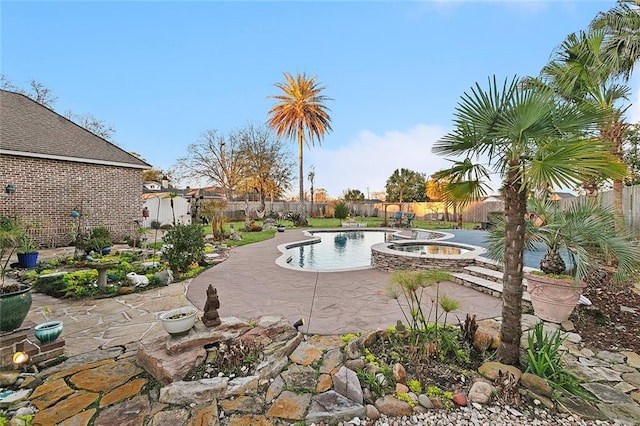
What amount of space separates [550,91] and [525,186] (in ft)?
2.90

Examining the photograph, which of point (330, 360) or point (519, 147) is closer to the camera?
point (519, 147)

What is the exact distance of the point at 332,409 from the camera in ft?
7.47

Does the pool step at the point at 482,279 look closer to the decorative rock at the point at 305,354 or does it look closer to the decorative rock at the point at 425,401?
the decorative rock at the point at 425,401

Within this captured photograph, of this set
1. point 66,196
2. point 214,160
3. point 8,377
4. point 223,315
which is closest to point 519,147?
point 223,315

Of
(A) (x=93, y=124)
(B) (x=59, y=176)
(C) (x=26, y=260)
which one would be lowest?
(C) (x=26, y=260)

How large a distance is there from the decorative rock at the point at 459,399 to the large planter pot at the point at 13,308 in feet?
15.0

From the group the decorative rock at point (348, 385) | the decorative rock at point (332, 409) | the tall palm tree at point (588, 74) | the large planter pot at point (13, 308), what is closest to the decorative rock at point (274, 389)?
the decorative rock at point (332, 409)

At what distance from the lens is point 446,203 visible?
3.55 m

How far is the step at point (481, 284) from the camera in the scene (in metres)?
5.21

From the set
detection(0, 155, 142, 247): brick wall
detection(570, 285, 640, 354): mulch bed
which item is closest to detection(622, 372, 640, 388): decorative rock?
detection(570, 285, 640, 354): mulch bed

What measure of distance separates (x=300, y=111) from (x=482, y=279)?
63.6 feet

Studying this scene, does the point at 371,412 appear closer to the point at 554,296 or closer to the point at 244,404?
the point at 244,404

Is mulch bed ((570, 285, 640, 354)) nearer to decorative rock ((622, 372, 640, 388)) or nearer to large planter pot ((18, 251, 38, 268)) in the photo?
decorative rock ((622, 372, 640, 388))

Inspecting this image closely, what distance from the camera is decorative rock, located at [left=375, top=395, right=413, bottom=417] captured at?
2289 millimetres
